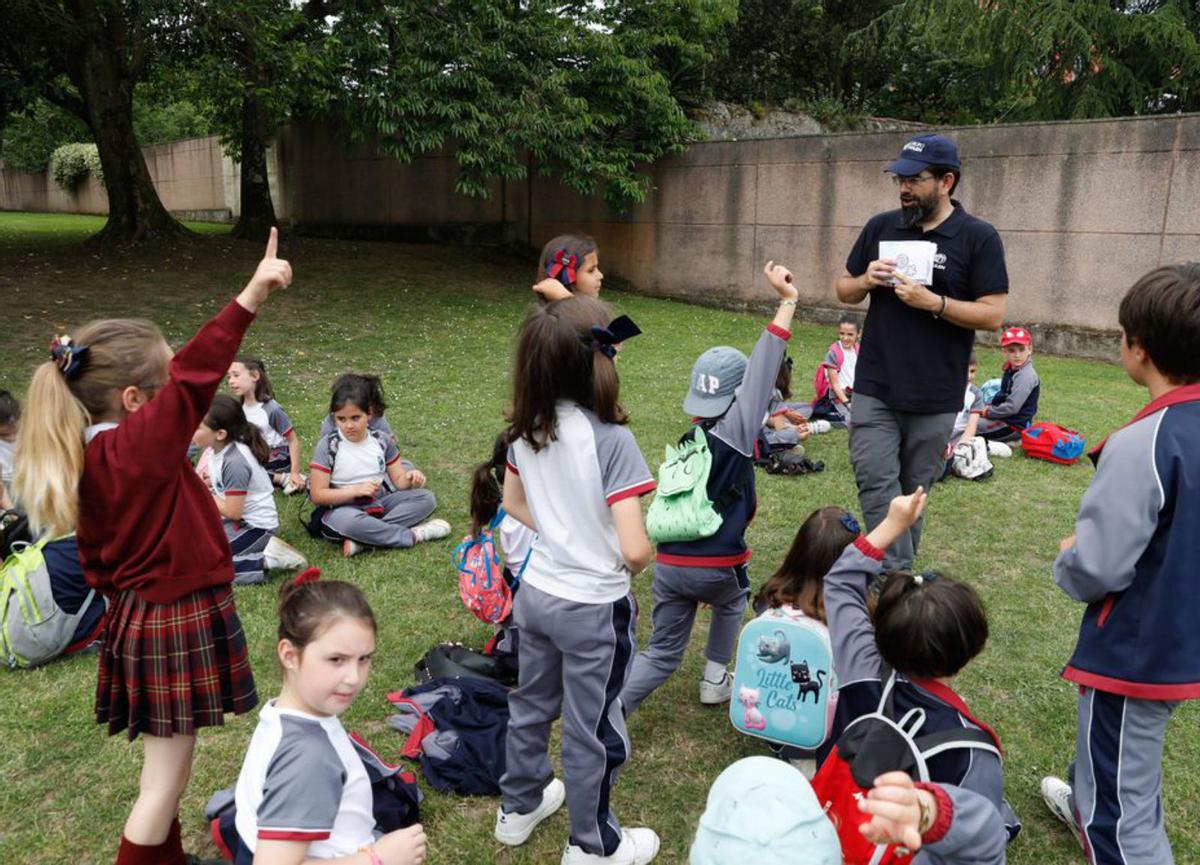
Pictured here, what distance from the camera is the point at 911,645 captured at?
2111mm

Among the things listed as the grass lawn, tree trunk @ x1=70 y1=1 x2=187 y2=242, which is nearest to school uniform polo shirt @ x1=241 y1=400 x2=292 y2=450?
the grass lawn

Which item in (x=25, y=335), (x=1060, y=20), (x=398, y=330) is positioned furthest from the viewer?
(x=1060, y=20)

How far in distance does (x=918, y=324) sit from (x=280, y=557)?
11.5ft

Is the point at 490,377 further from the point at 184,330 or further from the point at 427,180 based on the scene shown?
the point at 427,180

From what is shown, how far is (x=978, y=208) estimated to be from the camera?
1220 cm

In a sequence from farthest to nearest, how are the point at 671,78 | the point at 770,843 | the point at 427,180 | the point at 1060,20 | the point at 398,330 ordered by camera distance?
the point at 427,180 → the point at 671,78 → the point at 1060,20 → the point at 398,330 → the point at 770,843

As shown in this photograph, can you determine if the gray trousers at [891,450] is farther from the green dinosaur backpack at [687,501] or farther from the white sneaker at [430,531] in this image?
the white sneaker at [430,531]

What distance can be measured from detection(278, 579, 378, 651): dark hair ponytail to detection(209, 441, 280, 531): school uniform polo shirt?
9.07ft

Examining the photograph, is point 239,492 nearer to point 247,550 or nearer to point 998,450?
point 247,550

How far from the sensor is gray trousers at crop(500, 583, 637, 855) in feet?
A: 8.27

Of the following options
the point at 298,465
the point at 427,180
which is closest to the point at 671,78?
the point at 427,180

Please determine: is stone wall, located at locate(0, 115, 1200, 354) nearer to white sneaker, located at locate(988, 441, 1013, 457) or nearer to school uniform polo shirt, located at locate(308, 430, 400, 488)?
white sneaker, located at locate(988, 441, 1013, 457)

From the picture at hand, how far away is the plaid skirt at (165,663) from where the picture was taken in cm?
241

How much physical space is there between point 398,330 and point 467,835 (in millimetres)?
9925
